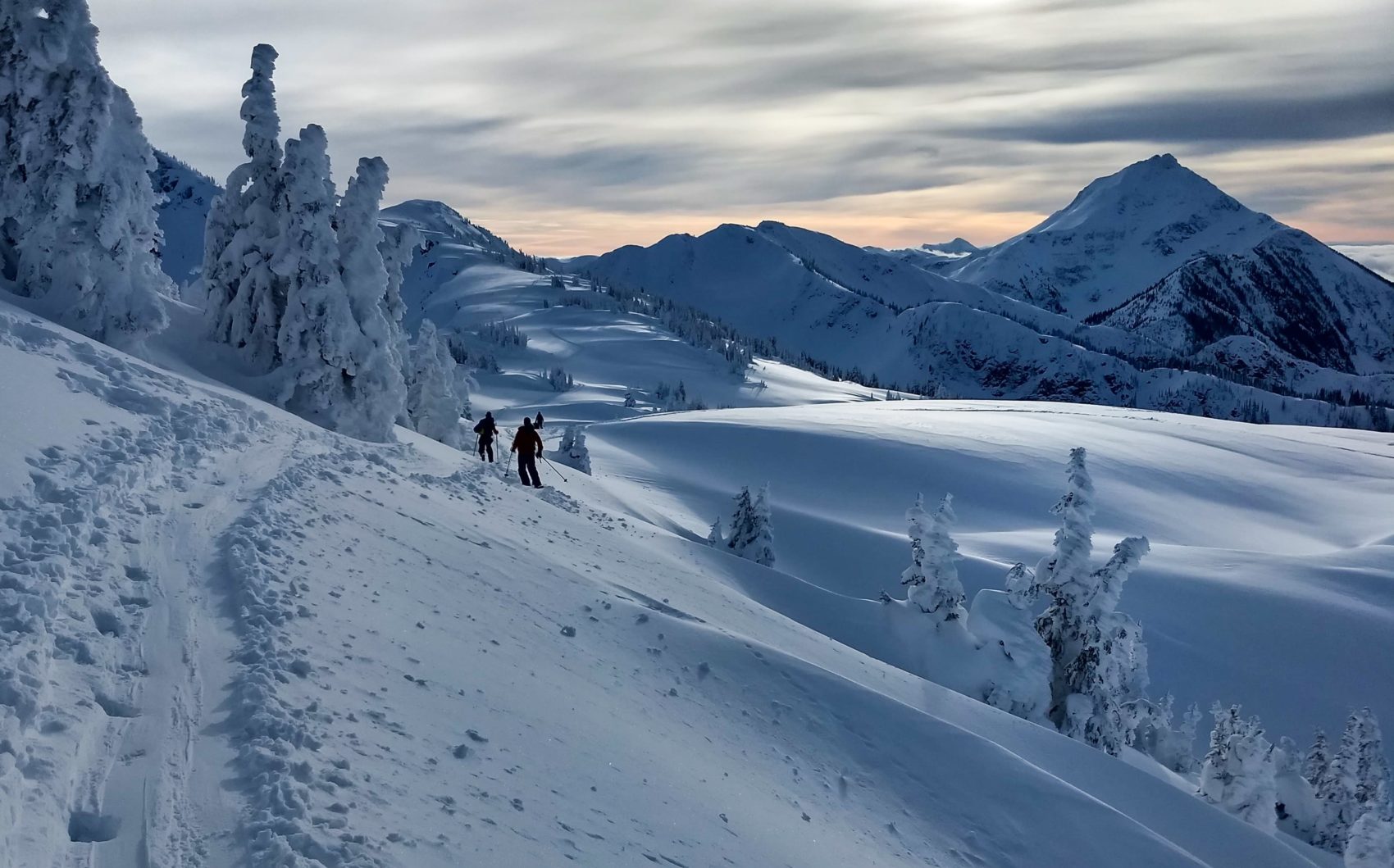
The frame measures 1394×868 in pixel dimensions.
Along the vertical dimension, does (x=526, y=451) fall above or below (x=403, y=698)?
above

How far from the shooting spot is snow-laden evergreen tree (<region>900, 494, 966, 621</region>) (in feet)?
86.9

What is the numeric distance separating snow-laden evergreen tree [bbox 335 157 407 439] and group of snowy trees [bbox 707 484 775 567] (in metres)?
16.1

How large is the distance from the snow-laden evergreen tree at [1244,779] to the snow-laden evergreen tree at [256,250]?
30.7 m

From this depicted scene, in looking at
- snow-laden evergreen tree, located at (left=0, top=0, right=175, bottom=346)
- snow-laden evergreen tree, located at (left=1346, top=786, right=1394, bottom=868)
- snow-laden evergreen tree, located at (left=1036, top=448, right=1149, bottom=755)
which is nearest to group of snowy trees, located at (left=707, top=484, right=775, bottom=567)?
snow-laden evergreen tree, located at (left=1036, top=448, right=1149, bottom=755)

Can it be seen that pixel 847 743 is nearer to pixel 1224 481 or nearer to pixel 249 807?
pixel 249 807

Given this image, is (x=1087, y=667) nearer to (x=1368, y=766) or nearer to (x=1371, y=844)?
(x=1371, y=844)

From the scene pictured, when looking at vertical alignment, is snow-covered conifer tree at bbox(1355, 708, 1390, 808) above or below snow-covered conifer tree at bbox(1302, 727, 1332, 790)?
above

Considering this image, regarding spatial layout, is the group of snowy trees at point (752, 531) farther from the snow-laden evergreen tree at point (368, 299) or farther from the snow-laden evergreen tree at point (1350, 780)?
the snow-laden evergreen tree at point (1350, 780)

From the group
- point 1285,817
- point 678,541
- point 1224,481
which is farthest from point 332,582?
point 1224,481

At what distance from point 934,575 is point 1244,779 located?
10785 millimetres

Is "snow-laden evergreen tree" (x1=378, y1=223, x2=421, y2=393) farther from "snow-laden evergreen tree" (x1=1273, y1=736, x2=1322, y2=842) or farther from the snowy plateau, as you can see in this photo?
"snow-laden evergreen tree" (x1=1273, y1=736, x2=1322, y2=842)

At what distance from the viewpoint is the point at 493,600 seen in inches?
495

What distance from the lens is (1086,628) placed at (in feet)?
86.9

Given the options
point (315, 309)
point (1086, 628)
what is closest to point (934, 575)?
point (1086, 628)
